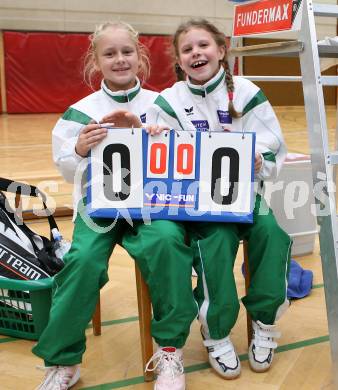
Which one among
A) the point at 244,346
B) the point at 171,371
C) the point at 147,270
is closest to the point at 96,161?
the point at 147,270

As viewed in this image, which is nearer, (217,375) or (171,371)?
(171,371)

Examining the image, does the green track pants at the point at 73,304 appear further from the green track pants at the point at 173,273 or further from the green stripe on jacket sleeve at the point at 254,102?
the green stripe on jacket sleeve at the point at 254,102

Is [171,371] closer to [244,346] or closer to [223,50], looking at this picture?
[244,346]

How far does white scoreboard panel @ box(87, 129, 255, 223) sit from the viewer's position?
1461 mm

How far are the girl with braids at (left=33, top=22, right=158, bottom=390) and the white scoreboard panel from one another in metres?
0.08

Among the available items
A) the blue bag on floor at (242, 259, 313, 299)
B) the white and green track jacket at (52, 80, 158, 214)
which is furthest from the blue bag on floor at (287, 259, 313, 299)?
the white and green track jacket at (52, 80, 158, 214)

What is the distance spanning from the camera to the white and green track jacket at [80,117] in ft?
5.25

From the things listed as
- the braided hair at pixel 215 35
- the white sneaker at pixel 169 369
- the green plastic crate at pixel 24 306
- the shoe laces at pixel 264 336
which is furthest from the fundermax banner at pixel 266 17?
the green plastic crate at pixel 24 306

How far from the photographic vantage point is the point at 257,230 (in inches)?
59.4

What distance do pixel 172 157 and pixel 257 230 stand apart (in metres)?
0.31

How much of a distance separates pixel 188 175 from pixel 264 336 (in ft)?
1.67

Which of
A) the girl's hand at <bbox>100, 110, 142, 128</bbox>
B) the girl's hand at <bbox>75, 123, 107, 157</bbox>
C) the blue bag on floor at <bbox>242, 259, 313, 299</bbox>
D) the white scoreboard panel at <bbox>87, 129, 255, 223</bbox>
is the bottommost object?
the blue bag on floor at <bbox>242, 259, 313, 299</bbox>

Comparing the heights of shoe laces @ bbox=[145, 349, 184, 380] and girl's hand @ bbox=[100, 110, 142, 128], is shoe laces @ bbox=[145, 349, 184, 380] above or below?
below

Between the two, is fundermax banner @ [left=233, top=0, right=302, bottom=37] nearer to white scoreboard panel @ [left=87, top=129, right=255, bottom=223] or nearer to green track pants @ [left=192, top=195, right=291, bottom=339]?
white scoreboard panel @ [left=87, top=129, right=255, bottom=223]
